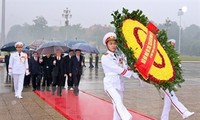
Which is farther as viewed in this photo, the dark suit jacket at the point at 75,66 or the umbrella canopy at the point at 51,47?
the umbrella canopy at the point at 51,47

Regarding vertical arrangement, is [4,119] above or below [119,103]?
below

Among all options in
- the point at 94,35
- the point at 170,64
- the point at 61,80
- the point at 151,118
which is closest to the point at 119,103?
the point at 170,64

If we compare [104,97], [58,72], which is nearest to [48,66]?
[58,72]

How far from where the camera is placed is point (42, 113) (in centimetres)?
771

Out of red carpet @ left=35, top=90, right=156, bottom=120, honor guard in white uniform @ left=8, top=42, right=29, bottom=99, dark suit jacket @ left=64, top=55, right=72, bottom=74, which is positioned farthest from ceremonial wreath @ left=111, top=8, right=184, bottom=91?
honor guard in white uniform @ left=8, top=42, right=29, bottom=99

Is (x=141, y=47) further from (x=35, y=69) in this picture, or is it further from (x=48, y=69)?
(x=35, y=69)

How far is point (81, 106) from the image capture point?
8625 millimetres

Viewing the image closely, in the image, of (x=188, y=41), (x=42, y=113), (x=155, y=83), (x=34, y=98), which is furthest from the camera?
(x=188, y=41)

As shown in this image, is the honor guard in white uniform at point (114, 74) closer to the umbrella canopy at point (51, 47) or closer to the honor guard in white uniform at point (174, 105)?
the honor guard in white uniform at point (174, 105)

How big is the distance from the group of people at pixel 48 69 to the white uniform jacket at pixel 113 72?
5.16m

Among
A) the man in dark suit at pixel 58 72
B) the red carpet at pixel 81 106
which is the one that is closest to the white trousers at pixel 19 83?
the red carpet at pixel 81 106

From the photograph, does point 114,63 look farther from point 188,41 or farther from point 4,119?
point 188,41

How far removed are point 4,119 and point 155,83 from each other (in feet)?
11.8

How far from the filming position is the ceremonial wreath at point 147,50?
5.17m
